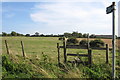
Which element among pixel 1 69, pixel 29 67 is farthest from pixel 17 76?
pixel 1 69

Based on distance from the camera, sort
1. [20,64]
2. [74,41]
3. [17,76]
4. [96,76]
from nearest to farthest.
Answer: [96,76] → [17,76] → [20,64] → [74,41]

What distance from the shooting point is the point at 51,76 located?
15.1ft

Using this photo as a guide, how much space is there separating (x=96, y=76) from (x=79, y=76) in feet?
1.77

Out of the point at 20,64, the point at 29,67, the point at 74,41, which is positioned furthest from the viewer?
the point at 74,41

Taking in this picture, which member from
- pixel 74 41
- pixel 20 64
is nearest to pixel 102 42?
pixel 74 41

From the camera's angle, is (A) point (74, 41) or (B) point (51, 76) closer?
(B) point (51, 76)

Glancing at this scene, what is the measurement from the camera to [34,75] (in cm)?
509

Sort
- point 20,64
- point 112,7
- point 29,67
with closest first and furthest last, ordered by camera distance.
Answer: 1. point 112,7
2. point 29,67
3. point 20,64

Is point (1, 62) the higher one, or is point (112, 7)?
point (112, 7)

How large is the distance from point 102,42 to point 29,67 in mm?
24066

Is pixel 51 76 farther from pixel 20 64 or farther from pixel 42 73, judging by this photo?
pixel 20 64

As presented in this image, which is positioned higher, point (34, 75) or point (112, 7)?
point (112, 7)

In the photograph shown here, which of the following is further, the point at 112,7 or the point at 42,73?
the point at 42,73

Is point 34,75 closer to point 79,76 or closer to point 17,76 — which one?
point 17,76
